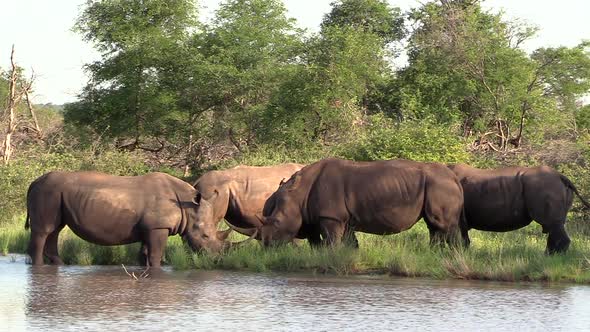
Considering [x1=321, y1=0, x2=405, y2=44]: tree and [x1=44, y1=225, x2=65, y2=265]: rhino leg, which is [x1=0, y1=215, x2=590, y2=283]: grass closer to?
[x1=44, y1=225, x2=65, y2=265]: rhino leg

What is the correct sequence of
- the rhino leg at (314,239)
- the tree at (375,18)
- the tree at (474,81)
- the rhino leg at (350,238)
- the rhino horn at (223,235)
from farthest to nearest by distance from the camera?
the tree at (375,18)
the tree at (474,81)
the rhino leg at (314,239)
the rhino horn at (223,235)
the rhino leg at (350,238)

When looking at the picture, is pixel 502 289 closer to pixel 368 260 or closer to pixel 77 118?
pixel 368 260

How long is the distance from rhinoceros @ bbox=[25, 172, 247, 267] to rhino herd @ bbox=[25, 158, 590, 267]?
0.01m

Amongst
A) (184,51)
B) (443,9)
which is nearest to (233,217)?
(184,51)

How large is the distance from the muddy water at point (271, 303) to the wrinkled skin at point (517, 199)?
265 centimetres

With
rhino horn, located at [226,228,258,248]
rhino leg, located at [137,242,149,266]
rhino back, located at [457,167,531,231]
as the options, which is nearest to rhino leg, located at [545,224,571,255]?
rhino back, located at [457,167,531,231]

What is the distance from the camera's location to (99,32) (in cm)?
3709

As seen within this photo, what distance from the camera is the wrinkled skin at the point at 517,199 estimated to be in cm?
1486

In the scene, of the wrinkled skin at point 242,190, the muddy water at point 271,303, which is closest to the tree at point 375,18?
the wrinkled skin at point 242,190

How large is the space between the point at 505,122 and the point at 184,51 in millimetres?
10921

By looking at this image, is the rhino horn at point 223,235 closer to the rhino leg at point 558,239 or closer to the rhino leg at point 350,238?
the rhino leg at point 350,238

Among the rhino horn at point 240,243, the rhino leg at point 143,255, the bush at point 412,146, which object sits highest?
the bush at point 412,146

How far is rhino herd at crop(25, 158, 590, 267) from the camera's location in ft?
47.4

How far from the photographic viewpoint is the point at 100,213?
14.4 meters
